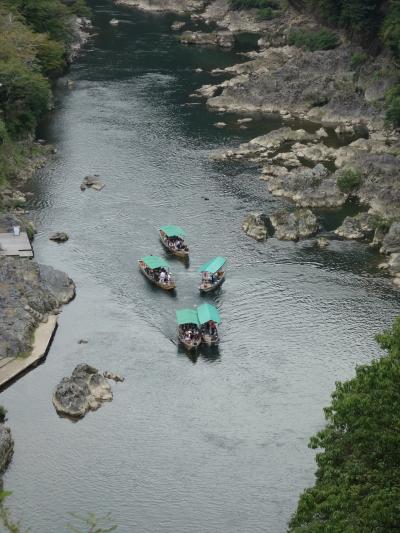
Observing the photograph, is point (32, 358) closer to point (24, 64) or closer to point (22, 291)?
point (22, 291)

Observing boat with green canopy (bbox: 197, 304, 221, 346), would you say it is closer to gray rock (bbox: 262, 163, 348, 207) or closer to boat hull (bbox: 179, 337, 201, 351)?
boat hull (bbox: 179, 337, 201, 351)

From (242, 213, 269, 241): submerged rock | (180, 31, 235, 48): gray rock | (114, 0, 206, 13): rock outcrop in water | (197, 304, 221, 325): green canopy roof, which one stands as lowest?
(114, 0, 206, 13): rock outcrop in water

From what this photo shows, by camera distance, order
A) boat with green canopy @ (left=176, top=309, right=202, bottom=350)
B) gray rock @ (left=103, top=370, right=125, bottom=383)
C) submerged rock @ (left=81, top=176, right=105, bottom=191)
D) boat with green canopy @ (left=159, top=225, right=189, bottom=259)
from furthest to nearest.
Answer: submerged rock @ (left=81, top=176, right=105, bottom=191)
boat with green canopy @ (left=159, top=225, right=189, bottom=259)
boat with green canopy @ (left=176, top=309, right=202, bottom=350)
gray rock @ (left=103, top=370, right=125, bottom=383)

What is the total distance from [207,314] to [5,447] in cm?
1830

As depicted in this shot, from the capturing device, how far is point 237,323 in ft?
212

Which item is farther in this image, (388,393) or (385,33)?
(385,33)

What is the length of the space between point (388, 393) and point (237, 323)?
2757cm

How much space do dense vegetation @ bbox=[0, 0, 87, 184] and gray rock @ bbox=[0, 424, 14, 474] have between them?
3617 centimetres

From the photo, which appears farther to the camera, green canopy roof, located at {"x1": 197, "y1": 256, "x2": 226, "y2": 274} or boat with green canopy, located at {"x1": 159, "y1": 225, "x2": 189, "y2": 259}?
boat with green canopy, located at {"x1": 159, "y1": 225, "x2": 189, "y2": 259}

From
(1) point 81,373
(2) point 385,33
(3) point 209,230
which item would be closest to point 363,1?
(2) point 385,33

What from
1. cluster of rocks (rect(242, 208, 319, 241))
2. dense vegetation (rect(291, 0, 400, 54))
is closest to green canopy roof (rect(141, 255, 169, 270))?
cluster of rocks (rect(242, 208, 319, 241))

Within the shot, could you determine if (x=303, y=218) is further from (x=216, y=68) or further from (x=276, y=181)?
(x=216, y=68)

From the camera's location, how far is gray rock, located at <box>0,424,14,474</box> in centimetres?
5001

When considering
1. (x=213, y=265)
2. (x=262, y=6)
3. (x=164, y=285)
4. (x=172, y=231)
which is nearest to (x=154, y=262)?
A: (x=164, y=285)
